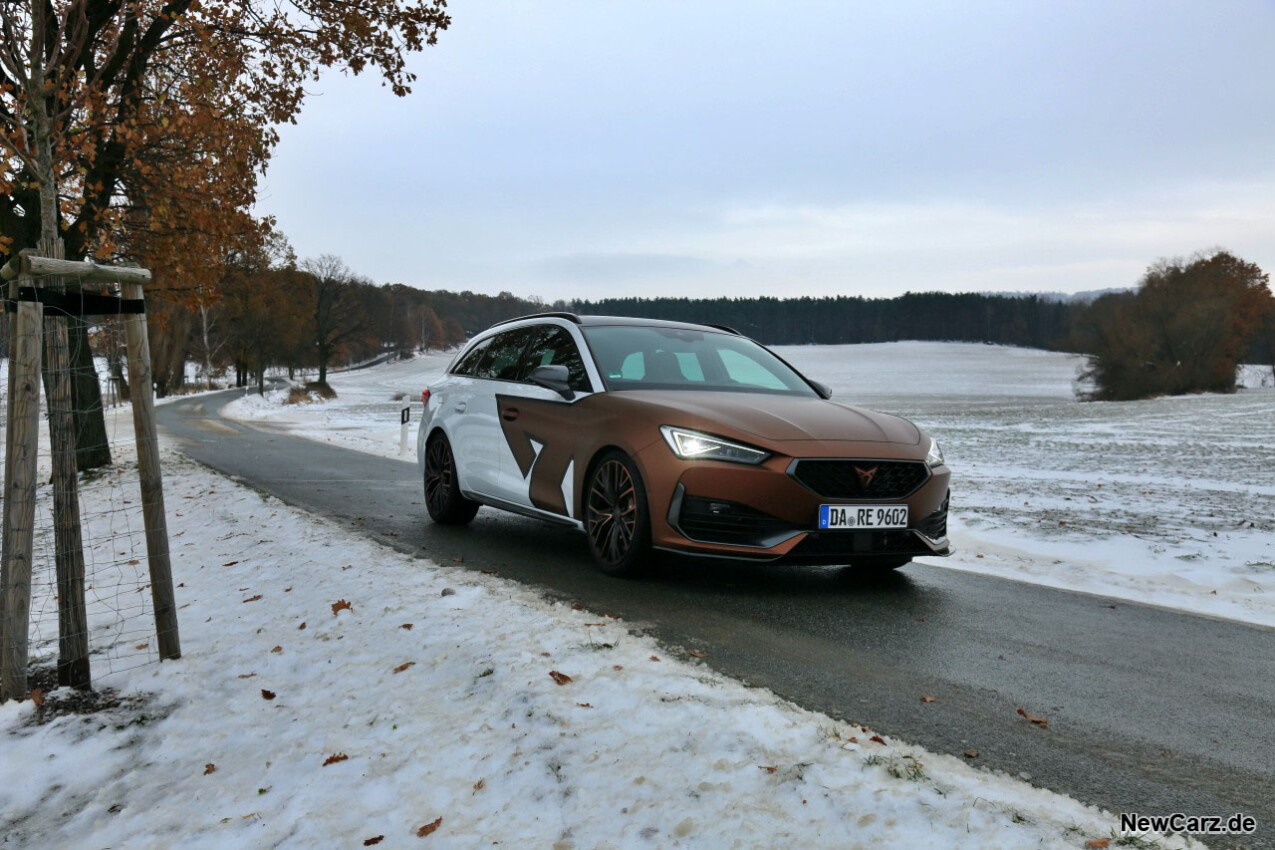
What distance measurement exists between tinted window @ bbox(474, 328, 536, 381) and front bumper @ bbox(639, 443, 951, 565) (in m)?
2.30

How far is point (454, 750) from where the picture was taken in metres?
3.64

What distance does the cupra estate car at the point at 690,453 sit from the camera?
17.3 ft

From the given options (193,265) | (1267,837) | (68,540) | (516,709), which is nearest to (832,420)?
(516,709)

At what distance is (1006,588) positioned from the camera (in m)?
6.45

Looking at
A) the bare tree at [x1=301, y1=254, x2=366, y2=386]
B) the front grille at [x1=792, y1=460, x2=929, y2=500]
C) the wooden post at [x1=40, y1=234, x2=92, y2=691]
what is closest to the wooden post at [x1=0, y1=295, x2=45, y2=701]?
the wooden post at [x1=40, y1=234, x2=92, y2=691]

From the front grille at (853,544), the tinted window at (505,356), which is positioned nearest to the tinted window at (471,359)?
the tinted window at (505,356)

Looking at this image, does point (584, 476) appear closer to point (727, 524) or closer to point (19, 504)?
point (727, 524)

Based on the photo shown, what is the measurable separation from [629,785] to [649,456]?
8.38 ft

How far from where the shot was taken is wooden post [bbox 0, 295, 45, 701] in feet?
15.3

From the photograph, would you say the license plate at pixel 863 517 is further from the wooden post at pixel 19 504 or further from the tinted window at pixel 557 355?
the wooden post at pixel 19 504

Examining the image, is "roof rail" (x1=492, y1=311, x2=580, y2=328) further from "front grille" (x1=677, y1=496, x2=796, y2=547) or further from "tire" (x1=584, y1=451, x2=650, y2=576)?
"front grille" (x1=677, y1=496, x2=796, y2=547)

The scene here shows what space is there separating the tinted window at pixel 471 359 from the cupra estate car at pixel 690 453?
505mm

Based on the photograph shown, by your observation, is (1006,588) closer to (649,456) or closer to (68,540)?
(649,456)

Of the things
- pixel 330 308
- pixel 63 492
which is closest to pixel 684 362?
pixel 63 492
